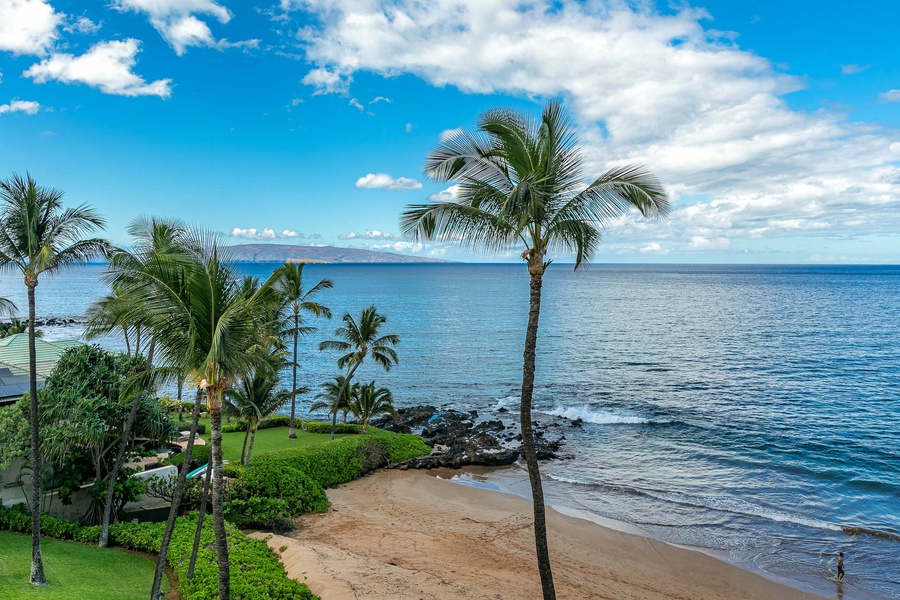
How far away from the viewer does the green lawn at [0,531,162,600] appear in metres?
12.3

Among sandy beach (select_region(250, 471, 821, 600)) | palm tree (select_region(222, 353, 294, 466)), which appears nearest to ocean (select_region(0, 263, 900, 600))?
sandy beach (select_region(250, 471, 821, 600))

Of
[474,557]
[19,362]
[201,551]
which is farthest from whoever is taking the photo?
[19,362]

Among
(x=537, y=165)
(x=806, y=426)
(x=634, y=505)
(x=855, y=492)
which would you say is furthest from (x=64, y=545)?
(x=806, y=426)

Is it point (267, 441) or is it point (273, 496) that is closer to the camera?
point (273, 496)

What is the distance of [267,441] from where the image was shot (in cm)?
2953

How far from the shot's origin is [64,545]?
1581 cm

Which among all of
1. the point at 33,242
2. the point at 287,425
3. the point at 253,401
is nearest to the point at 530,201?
the point at 33,242

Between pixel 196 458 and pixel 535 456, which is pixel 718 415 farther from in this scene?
pixel 196 458

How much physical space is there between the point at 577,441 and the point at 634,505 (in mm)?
9684

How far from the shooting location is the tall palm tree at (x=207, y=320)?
32.7 ft

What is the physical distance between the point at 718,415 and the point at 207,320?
1453 inches

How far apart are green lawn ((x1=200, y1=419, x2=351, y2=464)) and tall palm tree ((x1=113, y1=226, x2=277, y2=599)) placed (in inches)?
577

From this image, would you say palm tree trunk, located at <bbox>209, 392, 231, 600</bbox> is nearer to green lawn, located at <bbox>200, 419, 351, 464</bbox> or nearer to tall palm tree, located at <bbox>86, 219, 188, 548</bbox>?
tall palm tree, located at <bbox>86, 219, 188, 548</bbox>

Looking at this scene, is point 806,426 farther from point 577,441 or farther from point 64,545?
point 64,545
